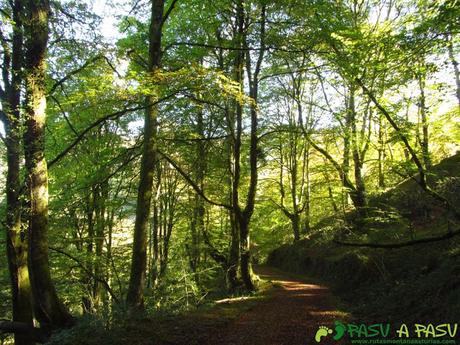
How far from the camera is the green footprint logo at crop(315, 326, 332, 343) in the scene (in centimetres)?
590

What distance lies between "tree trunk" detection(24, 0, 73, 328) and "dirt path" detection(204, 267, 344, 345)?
Result: 10.7 feet

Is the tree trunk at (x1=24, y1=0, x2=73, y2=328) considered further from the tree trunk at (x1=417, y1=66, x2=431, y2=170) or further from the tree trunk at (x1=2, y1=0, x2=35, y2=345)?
the tree trunk at (x1=417, y1=66, x2=431, y2=170)

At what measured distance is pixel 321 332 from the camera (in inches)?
243

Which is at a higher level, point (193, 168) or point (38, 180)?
point (193, 168)

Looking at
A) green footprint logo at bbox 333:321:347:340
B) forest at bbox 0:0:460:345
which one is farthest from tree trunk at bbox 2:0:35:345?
green footprint logo at bbox 333:321:347:340

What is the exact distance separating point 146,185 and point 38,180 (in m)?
2.36

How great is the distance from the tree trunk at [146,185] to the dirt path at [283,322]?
2.37 meters

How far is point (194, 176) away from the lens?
1505 centimetres

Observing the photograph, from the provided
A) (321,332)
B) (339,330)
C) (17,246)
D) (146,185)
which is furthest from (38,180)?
(339,330)

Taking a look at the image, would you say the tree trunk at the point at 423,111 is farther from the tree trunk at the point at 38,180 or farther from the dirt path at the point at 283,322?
the tree trunk at the point at 38,180

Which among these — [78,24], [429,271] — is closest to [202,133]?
[78,24]

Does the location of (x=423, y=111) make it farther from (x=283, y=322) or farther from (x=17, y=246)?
(x=17, y=246)

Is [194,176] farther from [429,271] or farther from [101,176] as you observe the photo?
[429,271]

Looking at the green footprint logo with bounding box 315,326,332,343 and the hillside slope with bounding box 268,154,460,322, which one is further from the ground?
the hillside slope with bounding box 268,154,460,322
